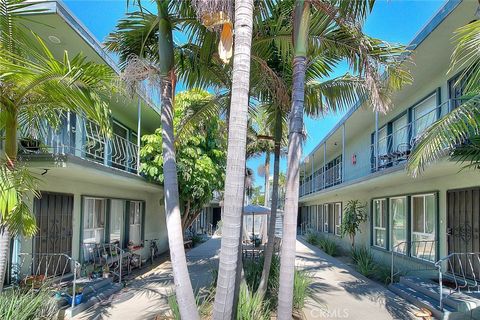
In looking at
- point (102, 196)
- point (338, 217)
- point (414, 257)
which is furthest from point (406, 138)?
point (338, 217)

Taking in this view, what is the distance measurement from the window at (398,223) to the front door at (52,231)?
9.33m

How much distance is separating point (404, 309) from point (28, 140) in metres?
7.93

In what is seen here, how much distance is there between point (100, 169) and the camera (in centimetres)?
834

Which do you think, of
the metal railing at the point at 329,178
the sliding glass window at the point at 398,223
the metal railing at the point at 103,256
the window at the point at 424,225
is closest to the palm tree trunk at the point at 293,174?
the window at the point at 424,225

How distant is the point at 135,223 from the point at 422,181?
33.1 feet

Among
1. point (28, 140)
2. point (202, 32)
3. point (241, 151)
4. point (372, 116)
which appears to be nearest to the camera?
point (241, 151)

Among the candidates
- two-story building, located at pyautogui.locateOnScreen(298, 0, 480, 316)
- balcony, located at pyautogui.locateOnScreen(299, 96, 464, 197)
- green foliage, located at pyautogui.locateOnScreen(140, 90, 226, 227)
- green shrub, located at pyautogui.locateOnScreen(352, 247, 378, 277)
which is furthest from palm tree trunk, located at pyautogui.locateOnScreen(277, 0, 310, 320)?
green shrub, located at pyautogui.locateOnScreen(352, 247, 378, 277)

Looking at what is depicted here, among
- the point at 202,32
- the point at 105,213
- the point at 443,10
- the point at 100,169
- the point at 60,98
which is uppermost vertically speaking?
the point at 443,10

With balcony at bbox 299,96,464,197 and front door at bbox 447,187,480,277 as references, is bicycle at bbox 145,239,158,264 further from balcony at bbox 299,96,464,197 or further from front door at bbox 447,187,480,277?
front door at bbox 447,187,480,277

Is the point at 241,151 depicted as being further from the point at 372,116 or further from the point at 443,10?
the point at 372,116

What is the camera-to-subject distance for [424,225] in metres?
11.2

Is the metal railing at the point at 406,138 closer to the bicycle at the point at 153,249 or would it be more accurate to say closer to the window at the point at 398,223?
the window at the point at 398,223

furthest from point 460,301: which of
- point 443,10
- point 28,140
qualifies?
point 28,140

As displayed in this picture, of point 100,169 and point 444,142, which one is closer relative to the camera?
point 444,142
